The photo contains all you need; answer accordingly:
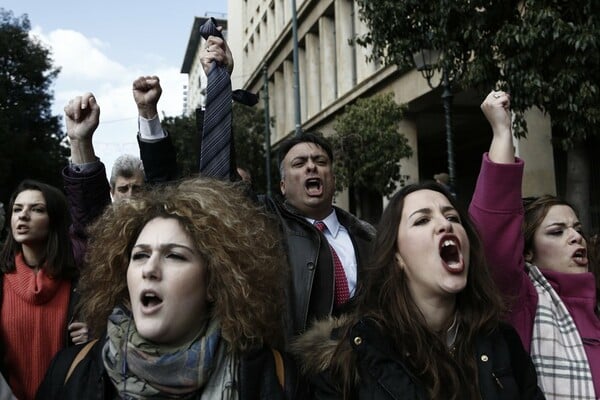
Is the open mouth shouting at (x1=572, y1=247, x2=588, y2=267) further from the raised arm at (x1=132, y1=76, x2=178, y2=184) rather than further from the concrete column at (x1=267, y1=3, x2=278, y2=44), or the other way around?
the concrete column at (x1=267, y1=3, x2=278, y2=44)

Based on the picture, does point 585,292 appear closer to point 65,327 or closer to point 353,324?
point 353,324

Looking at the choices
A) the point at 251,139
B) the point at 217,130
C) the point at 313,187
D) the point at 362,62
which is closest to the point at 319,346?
the point at 217,130

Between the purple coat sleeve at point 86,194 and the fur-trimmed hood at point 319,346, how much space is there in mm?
1271

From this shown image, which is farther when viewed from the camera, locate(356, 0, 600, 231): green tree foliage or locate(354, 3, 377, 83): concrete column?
locate(354, 3, 377, 83): concrete column

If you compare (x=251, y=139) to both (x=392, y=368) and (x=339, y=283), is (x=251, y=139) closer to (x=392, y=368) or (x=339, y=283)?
(x=339, y=283)

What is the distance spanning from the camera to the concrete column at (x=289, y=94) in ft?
109

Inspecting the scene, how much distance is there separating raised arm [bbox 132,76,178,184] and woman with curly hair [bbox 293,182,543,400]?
1160 millimetres

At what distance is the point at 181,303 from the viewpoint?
2199mm

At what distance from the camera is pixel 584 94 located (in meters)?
6.94

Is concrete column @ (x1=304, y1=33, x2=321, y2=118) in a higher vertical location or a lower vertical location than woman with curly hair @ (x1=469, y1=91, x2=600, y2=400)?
higher

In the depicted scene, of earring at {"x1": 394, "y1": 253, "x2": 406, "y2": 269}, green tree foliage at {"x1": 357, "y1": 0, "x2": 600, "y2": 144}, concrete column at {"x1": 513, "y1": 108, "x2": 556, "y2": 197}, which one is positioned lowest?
earring at {"x1": 394, "y1": 253, "x2": 406, "y2": 269}

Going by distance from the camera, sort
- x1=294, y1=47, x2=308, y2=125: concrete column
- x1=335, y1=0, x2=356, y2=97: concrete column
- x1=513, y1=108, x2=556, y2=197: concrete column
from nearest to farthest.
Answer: x1=513, y1=108, x2=556, y2=197: concrete column < x1=335, y1=0, x2=356, y2=97: concrete column < x1=294, y1=47, x2=308, y2=125: concrete column

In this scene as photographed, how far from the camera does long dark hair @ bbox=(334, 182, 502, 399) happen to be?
2215 mm

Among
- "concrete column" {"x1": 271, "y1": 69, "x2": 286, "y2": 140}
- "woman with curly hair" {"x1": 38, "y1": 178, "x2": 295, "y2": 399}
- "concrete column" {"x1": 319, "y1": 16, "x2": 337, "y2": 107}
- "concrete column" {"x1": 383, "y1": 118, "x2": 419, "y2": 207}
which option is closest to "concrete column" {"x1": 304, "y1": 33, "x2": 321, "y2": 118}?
"concrete column" {"x1": 319, "y1": 16, "x2": 337, "y2": 107}
